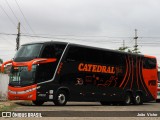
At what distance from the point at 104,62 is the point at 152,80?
18.7ft

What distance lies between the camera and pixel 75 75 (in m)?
24.5

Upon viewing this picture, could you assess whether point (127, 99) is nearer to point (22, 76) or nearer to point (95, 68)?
point (95, 68)

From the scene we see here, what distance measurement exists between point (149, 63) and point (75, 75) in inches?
315

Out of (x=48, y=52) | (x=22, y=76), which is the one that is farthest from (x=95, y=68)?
(x=22, y=76)

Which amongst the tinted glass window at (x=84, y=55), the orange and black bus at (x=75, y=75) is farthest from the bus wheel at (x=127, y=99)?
the tinted glass window at (x=84, y=55)

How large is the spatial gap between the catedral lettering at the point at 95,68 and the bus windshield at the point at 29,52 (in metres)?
2.98

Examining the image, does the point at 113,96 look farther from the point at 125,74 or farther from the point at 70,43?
the point at 70,43

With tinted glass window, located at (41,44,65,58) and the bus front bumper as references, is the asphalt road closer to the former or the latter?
the bus front bumper

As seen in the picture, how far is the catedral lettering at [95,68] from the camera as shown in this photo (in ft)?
81.5

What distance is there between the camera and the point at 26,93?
74.1ft

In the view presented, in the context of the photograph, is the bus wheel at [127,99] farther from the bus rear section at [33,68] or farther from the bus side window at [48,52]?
the bus side window at [48,52]

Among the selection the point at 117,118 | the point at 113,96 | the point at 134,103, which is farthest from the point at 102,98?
the point at 117,118

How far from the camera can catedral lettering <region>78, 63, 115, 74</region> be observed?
Answer: 2483 centimetres

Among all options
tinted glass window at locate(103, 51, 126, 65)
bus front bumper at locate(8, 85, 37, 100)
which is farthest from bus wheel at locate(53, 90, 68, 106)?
tinted glass window at locate(103, 51, 126, 65)
